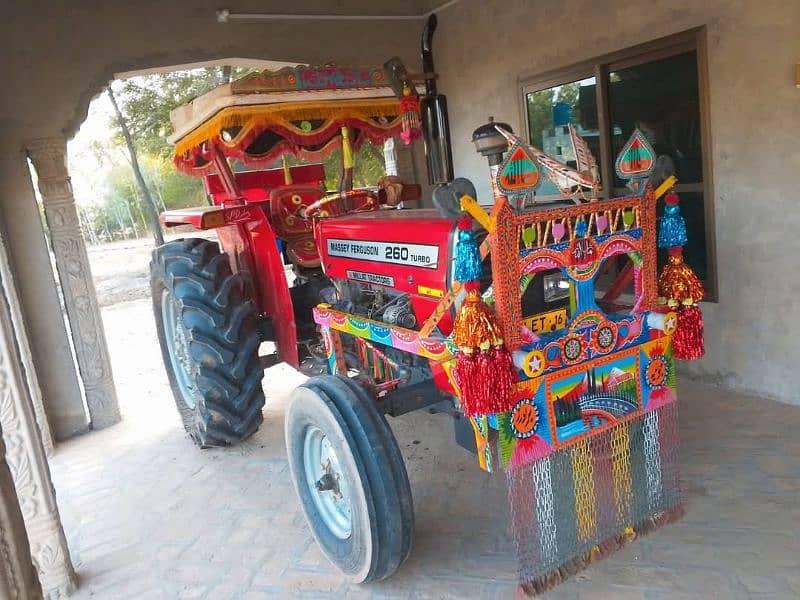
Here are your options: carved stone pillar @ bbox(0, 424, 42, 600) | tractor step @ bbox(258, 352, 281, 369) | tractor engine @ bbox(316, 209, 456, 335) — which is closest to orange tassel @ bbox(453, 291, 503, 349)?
tractor engine @ bbox(316, 209, 456, 335)

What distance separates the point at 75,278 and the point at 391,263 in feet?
8.55

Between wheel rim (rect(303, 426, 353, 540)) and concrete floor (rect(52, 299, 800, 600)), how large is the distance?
7.3 inches

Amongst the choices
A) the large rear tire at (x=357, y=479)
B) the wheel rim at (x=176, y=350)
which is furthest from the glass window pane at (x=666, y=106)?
the wheel rim at (x=176, y=350)

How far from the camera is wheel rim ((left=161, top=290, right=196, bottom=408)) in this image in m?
3.92

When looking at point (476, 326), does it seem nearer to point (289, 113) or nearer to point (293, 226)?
point (289, 113)

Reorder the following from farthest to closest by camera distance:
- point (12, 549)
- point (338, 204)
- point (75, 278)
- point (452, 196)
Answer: point (75, 278), point (338, 204), point (452, 196), point (12, 549)

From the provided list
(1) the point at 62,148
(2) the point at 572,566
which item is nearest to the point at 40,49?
(1) the point at 62,148

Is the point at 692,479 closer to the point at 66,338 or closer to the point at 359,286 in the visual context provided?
the point at 359,286

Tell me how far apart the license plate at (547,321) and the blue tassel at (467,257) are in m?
0.34

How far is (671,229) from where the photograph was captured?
2.32 m

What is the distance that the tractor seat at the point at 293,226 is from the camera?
12.0 feet

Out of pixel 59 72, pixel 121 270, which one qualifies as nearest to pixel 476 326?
pixel 59 72

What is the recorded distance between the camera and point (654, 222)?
2.27m

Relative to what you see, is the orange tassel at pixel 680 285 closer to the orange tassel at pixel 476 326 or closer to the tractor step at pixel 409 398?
the orange tassel at pixel 476 326
